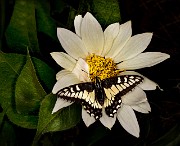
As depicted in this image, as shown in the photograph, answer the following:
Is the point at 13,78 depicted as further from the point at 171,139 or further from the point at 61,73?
the point at 171,139

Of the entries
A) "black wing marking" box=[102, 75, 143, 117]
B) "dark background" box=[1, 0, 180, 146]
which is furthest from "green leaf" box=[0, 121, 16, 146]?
"black wing marking" box=[102, 75, 143, 117]

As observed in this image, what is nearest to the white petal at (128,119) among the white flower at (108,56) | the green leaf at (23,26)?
the white flower at (108,56)

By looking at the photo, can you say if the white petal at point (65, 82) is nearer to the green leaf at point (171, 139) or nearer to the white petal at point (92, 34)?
the white petal at point (92, 34)

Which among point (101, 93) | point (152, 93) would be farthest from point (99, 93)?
point (152, 93)

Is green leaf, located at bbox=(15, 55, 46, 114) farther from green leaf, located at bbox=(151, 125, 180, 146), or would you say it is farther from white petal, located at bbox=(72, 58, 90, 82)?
green leaf, located at bbox=(151, 125, 180, 146)

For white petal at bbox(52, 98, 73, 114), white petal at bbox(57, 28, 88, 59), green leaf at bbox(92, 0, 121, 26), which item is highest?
green leaf at bbox(92, 0, 121, 26)

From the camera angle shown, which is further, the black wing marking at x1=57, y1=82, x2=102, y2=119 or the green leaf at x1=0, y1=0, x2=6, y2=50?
the green leaf at x1=0, y1=0, x2=6, y2=50
